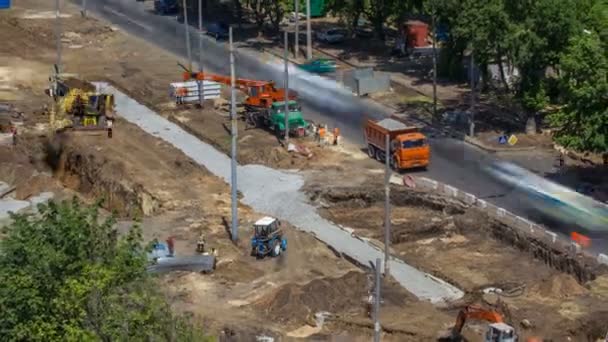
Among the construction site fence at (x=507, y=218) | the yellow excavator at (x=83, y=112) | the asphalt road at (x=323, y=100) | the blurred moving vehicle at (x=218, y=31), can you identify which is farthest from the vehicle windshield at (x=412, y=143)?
the blurred moving vehicle at (x=218, y=31)

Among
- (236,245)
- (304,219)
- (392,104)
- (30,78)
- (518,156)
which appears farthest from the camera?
(30,78)

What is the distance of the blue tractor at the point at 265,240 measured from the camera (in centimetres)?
5309

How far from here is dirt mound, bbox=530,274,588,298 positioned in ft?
159

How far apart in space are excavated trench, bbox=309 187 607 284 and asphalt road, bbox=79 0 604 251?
272cm

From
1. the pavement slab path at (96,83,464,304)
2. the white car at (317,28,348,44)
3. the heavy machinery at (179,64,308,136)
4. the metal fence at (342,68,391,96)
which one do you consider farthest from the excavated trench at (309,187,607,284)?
the white car at (317,28,348,44)

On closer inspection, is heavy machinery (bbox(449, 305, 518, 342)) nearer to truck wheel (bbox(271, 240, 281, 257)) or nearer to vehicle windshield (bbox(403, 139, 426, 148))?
truck wheel (bbox(271, 240, 281, 257))

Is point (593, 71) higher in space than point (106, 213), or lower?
higher

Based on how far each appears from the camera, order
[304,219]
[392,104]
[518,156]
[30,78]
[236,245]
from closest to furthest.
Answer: [236,245], [304,219], [518,156], [392,104], [30,78]

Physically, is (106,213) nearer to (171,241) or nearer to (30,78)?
(171,241)

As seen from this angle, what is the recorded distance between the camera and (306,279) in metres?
50.5

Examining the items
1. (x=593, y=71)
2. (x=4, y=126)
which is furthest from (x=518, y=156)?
(x=4, y=126)

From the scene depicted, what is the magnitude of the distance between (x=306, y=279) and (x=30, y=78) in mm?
46142

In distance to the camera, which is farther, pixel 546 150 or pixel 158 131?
pixel 158 131

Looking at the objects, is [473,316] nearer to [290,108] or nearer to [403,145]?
[403,145]
